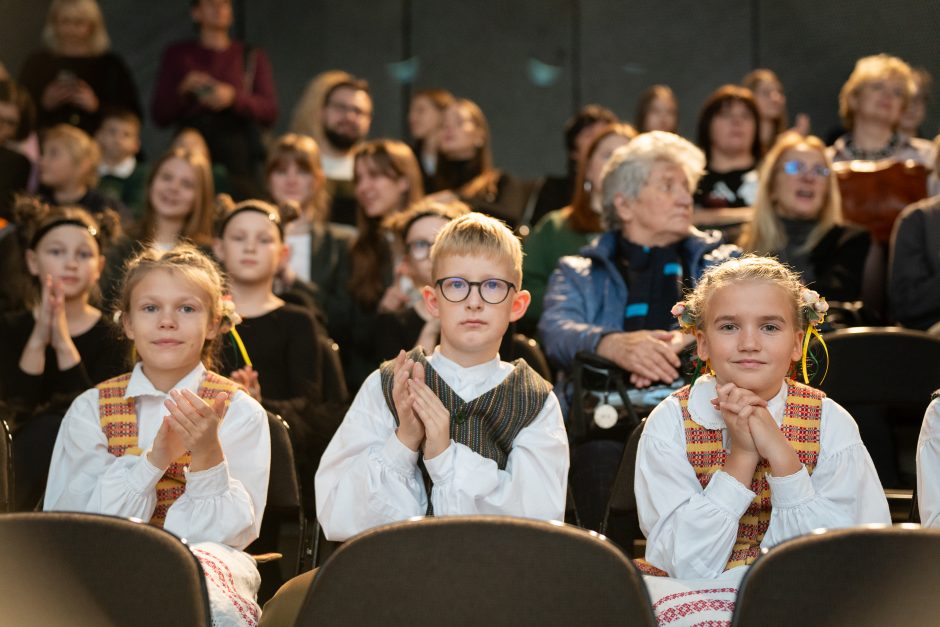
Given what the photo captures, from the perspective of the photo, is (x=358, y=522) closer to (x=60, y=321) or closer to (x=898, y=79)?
(x=60, y=321)

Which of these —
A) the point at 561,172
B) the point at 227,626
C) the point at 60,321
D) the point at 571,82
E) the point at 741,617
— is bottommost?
the point at 227,626

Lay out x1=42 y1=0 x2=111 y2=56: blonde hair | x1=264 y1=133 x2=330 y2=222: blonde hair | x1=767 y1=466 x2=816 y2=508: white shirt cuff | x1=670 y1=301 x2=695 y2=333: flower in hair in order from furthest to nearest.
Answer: x1=42 y1=0 x2=111 y2=56: blonde hair → x1=264 y1=133 x2=330 y2=222: blonde hair → x1=670 y1=301 x2=695 y2=333: flower in hair → x1=767 y1=466 x2=816 y2=508: white shirt cuff

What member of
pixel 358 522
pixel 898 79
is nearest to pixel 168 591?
pixel 358 522

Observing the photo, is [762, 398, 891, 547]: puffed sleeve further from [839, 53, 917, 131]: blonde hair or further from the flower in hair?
[839, 53, 917, 131]: blonde hair

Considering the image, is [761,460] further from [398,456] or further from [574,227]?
[574,227]

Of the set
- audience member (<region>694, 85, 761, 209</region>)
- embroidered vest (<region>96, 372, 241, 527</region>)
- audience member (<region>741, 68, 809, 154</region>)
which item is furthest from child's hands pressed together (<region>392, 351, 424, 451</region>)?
audience member (<region>741, 68, 809, 154</region>)

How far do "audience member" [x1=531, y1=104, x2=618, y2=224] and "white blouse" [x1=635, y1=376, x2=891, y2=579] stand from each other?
298cm

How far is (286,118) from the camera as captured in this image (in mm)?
7516

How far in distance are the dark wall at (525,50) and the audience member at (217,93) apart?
3.45 ft

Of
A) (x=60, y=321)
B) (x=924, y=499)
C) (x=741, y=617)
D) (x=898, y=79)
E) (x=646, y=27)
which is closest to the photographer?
(x=741, y=617)

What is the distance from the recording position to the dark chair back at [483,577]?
5.98 feet

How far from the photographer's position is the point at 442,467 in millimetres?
2496

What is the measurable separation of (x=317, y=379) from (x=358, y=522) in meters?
1.31

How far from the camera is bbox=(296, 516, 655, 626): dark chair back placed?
5.98 ft
